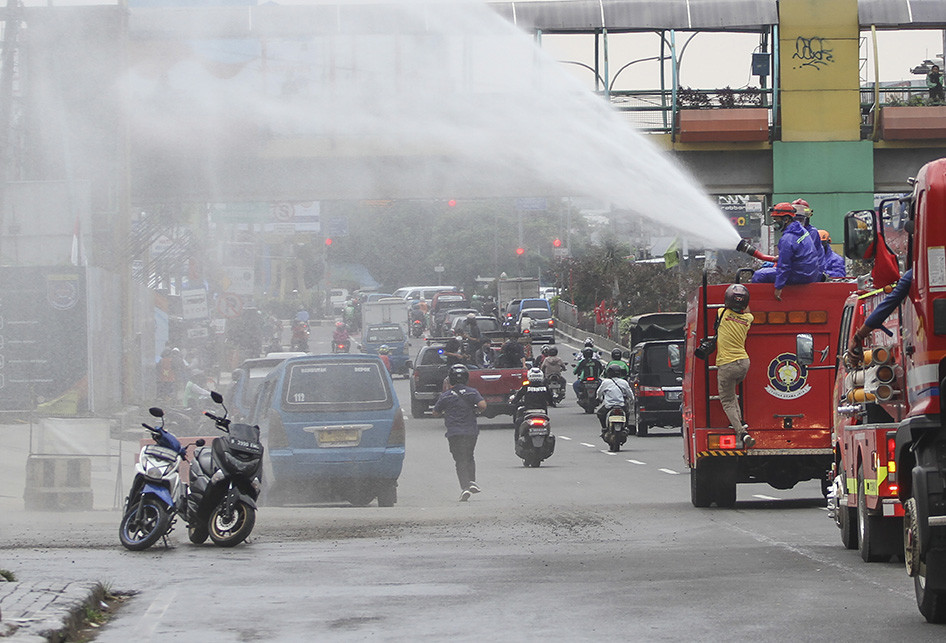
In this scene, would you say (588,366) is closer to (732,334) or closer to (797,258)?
(732,334)

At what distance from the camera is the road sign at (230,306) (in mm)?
27766

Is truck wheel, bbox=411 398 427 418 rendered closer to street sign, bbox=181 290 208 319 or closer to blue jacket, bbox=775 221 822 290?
street sign, bbox=181 290 208 319

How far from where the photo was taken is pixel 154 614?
8.28 meters

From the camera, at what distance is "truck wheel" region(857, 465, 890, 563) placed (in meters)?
10.0

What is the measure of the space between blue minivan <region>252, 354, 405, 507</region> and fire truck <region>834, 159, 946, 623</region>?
7.21m

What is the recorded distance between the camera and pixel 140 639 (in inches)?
293

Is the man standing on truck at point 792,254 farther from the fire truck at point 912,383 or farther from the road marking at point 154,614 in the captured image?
the road marking at point 154,614

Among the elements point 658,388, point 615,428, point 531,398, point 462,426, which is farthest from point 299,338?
point 462,426

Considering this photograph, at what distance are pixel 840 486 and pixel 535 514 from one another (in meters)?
4.42

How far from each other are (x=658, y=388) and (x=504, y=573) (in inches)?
801

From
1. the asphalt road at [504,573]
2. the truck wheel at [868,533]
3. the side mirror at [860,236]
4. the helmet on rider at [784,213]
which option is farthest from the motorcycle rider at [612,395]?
the side mirror at [860,236]

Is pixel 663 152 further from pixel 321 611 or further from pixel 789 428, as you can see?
pixel 321 611

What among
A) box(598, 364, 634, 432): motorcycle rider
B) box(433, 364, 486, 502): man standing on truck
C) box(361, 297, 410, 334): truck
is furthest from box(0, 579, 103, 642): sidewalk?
box(361, 297, 410, 334): truck

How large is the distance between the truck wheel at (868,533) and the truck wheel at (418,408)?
2351 centimetres
